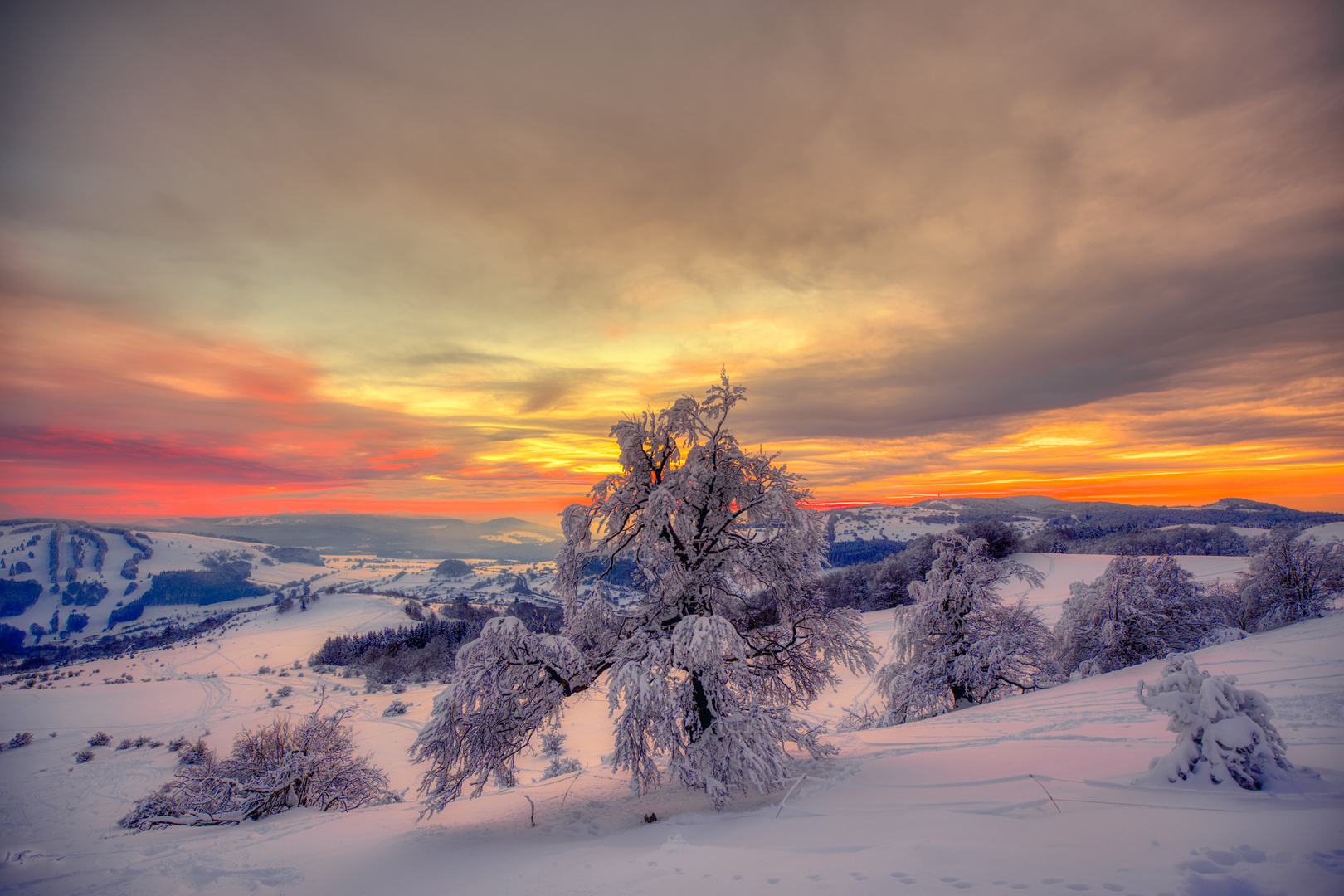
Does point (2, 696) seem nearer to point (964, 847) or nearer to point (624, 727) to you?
point (624, 727)

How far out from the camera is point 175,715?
114 ft

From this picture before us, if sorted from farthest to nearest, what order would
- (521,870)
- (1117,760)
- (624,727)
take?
(624,727) → (1117,760) → (521,870)

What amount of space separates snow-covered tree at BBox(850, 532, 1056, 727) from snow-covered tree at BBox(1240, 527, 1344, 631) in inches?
509

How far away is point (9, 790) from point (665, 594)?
27.7m

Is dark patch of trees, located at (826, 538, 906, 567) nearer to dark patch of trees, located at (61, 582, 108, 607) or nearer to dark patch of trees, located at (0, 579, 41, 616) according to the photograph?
dark patch of trees, located at (61, 582, 108, 607)

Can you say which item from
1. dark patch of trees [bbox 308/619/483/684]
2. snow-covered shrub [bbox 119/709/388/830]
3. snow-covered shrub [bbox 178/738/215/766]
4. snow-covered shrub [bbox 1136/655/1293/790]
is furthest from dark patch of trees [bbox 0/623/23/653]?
snow-covered shrub [bbox 1136/655/1293/790]

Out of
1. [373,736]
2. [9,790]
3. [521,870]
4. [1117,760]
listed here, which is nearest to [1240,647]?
[1117,760]

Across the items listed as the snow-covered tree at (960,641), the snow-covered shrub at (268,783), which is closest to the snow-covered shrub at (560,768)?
the snow-covered shrub at (268,783)

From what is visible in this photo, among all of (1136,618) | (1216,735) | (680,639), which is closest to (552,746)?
(680,639)

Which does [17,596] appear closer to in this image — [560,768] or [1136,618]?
[560,768]

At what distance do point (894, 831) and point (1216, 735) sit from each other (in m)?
3.38

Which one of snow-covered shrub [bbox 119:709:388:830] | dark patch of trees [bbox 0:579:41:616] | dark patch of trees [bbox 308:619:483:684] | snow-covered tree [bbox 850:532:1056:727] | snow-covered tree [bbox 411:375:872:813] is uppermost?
snow-covered tree [bbox 411:375:872:813]

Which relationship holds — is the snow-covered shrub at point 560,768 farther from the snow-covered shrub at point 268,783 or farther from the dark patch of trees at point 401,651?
the dark patch of trees at point 401,651

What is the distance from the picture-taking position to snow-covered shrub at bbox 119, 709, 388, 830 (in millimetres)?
11484
